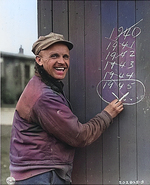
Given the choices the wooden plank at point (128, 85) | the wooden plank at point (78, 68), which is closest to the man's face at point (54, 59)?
the wooden plank at point (78, 68)

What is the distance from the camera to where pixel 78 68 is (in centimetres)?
186

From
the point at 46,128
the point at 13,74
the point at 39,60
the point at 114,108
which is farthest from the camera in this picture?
the point at 13,74

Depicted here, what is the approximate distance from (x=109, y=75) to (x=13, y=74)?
34.7 inches

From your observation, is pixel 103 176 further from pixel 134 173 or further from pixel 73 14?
Result: pixel 73 14

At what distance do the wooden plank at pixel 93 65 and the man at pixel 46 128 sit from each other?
1.17 ft

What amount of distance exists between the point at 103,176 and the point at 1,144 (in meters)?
0.98

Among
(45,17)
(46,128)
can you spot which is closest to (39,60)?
(46,128)

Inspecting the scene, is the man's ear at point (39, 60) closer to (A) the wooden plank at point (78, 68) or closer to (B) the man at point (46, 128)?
(B) the man at point (46, 128)

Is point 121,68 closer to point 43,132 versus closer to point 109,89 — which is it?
point 109,89

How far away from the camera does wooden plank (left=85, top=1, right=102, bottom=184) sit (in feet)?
5.97

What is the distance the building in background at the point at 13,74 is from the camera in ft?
6.77

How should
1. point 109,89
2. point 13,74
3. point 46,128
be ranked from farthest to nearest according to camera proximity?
1. point 13,74
2. point 109,89
3. point 46,128

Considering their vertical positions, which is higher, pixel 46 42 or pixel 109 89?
pixel 46 42

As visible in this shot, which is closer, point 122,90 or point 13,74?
point 122,90
